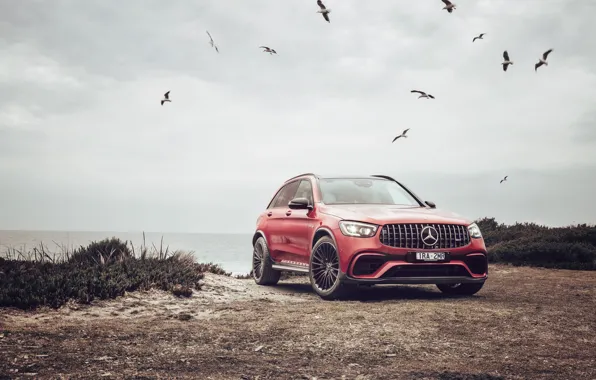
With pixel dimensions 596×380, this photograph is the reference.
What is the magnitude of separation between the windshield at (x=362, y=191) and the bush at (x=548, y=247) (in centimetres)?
685

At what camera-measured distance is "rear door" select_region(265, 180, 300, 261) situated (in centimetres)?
1141

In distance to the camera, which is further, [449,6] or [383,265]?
[449,6]

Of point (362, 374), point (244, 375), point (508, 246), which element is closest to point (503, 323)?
point (362, 374)

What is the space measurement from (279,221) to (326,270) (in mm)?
2252

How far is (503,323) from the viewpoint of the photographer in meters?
7.44

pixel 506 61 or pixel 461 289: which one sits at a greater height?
pixel 506 61

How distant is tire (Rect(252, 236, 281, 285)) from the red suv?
1.13 meters

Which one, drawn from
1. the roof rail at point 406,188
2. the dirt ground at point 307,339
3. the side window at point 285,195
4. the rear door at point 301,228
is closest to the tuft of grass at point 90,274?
the dirt ground at point 307,339

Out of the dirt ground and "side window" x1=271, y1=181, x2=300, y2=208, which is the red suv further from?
"side window" x1=271, y1=181, x2=300, y2=208

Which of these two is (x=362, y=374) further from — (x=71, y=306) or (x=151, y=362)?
(x=71, y=306)

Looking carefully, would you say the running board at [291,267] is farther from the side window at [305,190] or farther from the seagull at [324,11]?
the seagull at [324,11]

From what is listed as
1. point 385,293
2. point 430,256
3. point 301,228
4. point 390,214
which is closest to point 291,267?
point 301,228

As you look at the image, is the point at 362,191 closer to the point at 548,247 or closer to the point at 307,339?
the point at 307,339

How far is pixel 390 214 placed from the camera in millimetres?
9266
